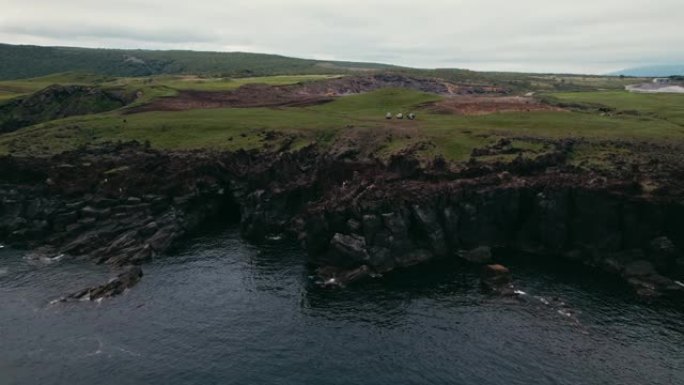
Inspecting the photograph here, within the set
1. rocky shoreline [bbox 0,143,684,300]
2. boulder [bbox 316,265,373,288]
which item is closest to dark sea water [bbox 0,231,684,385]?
boulder [bbox 316,265,373,288]

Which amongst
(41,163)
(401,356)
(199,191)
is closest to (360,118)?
(199,191)

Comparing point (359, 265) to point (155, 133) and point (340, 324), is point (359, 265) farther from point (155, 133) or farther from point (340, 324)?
point (155, 133)

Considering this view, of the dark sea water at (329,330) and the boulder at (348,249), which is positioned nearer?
the dark sea water at (329,330)

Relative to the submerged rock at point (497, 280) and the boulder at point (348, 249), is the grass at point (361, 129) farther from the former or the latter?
the submerged rock at point (497, 280)

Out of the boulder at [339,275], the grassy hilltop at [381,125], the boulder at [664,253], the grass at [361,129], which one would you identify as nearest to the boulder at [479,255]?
the boulder at [339,275]

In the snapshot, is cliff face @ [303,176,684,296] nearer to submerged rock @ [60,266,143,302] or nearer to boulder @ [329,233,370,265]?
boulder @ [329,233,370,265]

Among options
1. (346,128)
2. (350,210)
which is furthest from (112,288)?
(346,128)
